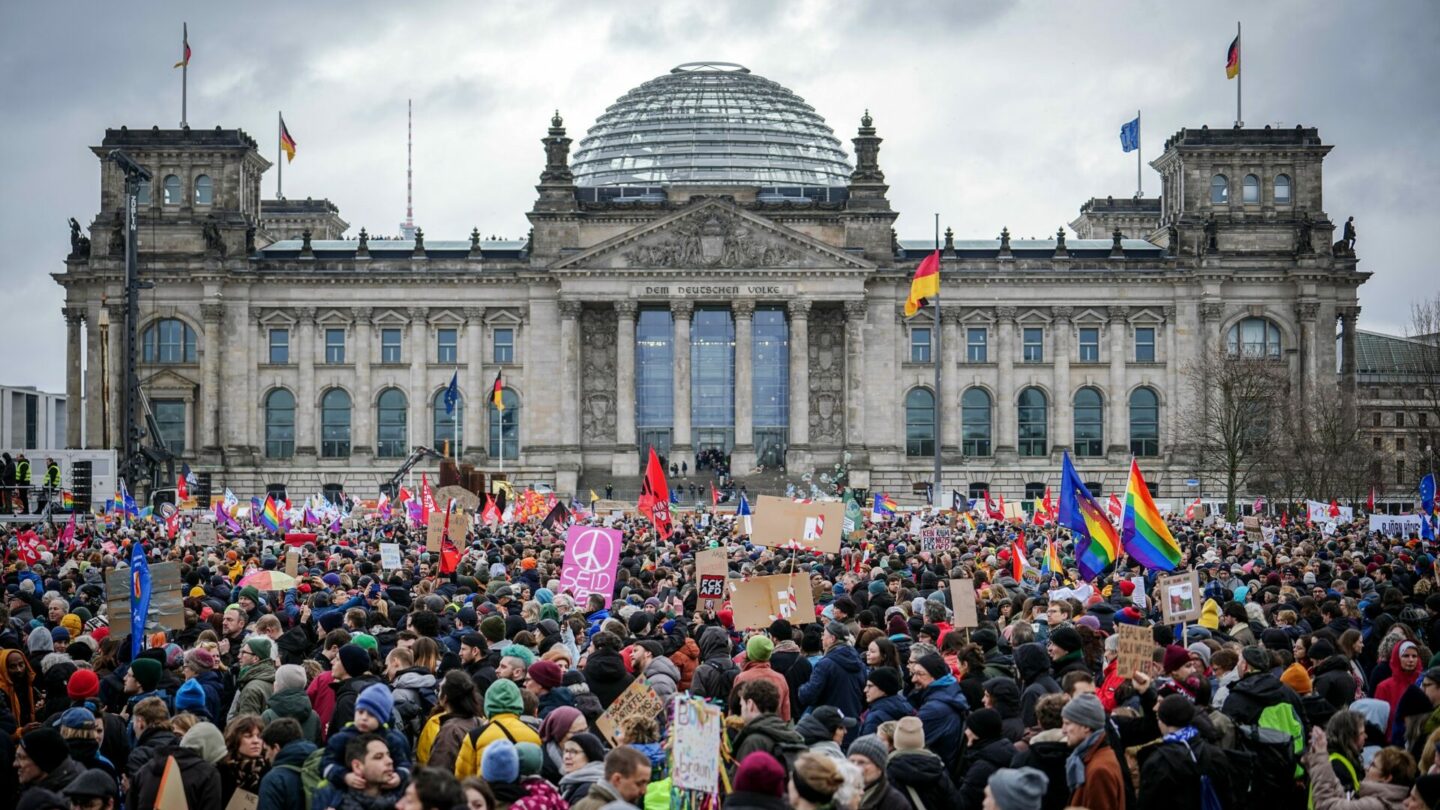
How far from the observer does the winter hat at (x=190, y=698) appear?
12.9 m

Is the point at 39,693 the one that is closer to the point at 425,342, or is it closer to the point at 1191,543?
the point at 1191,543

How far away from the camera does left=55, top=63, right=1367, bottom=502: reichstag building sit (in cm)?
8388

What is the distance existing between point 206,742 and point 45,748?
1.02 meters

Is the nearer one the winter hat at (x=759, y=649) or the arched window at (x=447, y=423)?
the winter hat at (x=759, y=649)

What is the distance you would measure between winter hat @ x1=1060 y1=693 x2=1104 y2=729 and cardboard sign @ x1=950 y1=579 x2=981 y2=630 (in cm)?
739

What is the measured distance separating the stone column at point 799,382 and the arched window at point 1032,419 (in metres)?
11.6

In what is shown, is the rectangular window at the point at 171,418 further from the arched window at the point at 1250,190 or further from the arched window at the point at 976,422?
the arched window at the point at 1250,190

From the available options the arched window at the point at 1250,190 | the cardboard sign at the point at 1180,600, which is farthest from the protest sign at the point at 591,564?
the arched window at the point at 1250,190

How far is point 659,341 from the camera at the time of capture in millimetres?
84688

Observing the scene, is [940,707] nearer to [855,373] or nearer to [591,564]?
[591,564]

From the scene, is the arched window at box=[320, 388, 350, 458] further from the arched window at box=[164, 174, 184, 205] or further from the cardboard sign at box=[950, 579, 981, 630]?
the cardboard sign at box=[950, 579, 981, 630]

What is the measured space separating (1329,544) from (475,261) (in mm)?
56301

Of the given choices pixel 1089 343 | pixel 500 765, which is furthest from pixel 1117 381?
pixel 500 765

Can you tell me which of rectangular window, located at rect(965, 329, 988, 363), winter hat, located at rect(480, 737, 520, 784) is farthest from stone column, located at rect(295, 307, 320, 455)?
winter hat, located at rect(480, 737, 520, 784)
